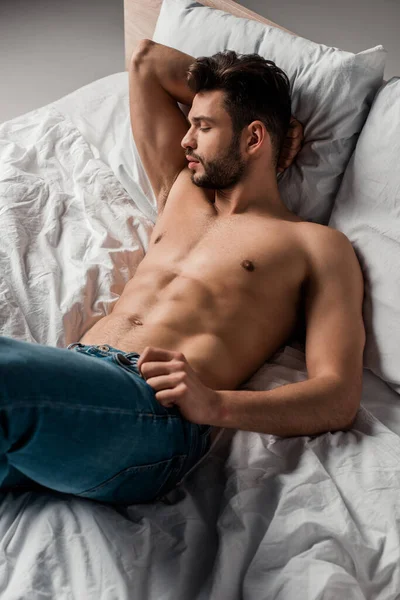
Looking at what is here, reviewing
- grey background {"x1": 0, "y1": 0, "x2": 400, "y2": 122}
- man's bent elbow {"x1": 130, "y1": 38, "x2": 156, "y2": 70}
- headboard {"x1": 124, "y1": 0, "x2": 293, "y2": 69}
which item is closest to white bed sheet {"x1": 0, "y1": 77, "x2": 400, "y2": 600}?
man's bent elbow {"x1": 130, "y1": 38, "x2": 156, "y2": 70}

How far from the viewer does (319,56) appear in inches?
70.9

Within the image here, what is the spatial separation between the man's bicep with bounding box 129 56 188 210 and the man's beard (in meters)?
0.18

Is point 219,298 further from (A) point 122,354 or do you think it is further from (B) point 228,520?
(B) point 228,520

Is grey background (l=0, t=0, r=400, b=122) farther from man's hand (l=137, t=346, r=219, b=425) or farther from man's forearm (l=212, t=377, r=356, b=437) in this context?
man's hand (l=137, t=346, r=219, b=425)

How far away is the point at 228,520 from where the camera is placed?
120cm

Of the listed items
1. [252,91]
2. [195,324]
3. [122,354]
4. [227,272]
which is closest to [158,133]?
[252,91]

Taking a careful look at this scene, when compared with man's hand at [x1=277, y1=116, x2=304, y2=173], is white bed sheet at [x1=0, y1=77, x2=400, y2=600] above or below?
below

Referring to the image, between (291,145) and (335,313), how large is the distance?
1.70 feet

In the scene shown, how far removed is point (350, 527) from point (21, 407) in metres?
0.53

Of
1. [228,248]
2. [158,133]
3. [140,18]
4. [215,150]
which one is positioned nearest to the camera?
[228,248]

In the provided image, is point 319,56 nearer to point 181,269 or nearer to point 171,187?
point 171,187

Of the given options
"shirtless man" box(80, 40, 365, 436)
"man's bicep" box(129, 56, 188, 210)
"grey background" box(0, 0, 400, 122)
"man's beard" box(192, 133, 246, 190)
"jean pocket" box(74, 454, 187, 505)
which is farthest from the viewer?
"grey background" box(0, 0, 400, 122)

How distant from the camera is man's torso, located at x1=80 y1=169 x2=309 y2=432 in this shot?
146cm

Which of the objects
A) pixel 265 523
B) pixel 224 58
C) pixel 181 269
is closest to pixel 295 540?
pixel 265 523
